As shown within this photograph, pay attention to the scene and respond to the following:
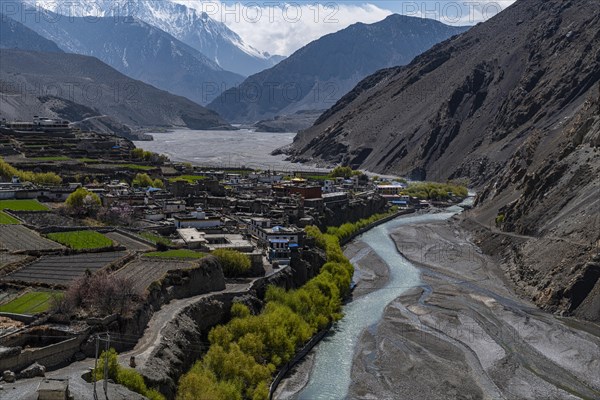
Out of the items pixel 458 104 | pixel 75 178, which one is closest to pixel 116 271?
pixel 75 178

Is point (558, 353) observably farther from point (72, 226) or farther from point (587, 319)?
point (72, 226)

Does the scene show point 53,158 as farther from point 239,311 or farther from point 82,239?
point 239,311

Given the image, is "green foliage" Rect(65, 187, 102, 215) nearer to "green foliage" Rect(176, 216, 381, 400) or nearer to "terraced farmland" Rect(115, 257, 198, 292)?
"terraced farmland" Rect(115, 257, 198, 292)

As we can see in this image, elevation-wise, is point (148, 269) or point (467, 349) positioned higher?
point (148, 269)

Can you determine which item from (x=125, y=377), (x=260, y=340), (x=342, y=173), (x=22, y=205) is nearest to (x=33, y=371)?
(x=125, y=377)

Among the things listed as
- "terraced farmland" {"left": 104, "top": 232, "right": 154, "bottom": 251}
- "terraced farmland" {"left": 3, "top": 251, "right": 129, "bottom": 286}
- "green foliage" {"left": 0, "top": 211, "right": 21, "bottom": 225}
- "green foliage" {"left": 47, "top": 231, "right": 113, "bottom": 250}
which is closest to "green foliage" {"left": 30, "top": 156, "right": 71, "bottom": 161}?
"green foliage" {"left": 0, "top": 211, "right": 21, "bottom": 225}

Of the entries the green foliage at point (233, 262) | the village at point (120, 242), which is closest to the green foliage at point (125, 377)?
the village at point (120, 242)

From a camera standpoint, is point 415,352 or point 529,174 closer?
point 415,352
